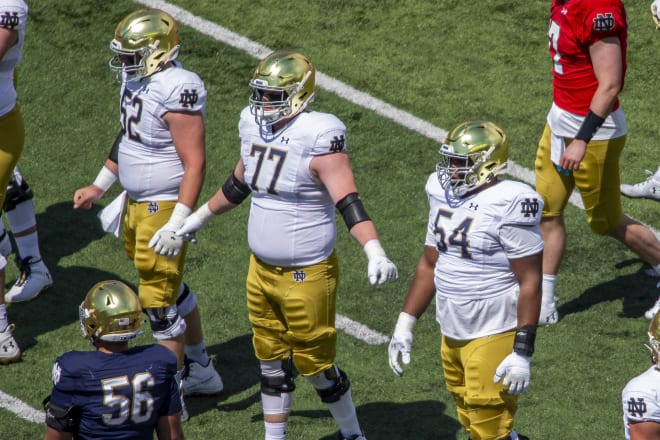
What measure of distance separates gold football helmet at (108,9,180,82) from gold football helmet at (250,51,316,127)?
799 millimetres

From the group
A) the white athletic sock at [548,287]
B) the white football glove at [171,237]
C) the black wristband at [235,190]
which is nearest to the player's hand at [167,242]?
the white football glove at [171,237]

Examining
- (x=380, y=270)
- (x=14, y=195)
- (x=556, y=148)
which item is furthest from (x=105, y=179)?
(x=556, y=148)

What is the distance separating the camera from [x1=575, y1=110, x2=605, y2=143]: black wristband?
7.63 m

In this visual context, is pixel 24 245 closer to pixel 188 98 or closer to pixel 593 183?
pixel 188 98

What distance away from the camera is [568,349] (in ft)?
25.8

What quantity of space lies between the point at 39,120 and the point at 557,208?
476 centimetres

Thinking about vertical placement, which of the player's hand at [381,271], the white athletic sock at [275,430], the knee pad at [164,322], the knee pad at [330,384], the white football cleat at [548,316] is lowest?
the white football cleat at [548,316]

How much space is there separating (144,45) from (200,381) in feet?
6.76

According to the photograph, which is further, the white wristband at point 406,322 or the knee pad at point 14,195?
the knee pad at point 14,195

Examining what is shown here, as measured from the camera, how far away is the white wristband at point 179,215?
22.7 feet

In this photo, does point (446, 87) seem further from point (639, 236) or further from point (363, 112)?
point (639, 236)

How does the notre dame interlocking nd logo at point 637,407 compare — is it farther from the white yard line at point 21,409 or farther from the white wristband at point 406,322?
the white yard line at point 21,409

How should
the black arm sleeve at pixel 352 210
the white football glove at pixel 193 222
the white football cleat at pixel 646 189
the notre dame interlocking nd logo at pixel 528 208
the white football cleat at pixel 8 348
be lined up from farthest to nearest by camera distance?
the white football cleat at pixel 646 189
the white football cleat at pixel 8 348
the white football glove at pixel 193 222
the black arm sleeve at pixel 352 210
the notre dame interlocking nd logo at pixel 528 208

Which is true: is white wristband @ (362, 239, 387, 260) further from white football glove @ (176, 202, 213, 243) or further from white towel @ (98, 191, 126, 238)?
white towel @ (98, 191, 126, 238)
